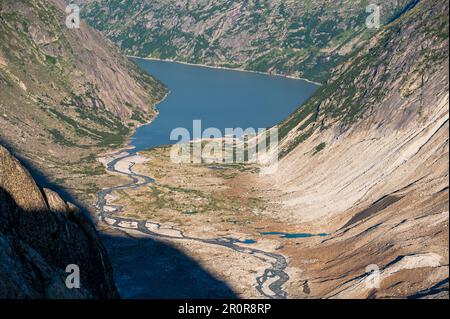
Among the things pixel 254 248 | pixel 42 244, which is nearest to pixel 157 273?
pixel 254 248

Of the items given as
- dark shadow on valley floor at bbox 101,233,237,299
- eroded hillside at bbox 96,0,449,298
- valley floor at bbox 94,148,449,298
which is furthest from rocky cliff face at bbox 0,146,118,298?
eroded hillside at bbox 96,0,449,298

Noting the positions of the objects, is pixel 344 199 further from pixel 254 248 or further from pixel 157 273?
pixel 157 273

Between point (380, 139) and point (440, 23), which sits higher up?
point (440, 23)

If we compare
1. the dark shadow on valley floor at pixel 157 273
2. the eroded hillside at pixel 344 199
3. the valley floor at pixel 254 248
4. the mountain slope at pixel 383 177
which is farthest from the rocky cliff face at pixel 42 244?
the mountain slope at pixel 383 177

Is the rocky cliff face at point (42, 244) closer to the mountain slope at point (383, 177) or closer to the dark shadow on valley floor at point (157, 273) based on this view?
the dark shadow on valley floor at point (157, 273)

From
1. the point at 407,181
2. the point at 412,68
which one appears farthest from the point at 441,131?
the point at 412,68

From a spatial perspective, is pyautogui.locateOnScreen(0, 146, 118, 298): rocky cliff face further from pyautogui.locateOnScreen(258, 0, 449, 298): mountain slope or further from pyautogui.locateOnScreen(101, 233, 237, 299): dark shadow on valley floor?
pyautogui.locateOnScreen(258, 0, 449, 298): mountain slope

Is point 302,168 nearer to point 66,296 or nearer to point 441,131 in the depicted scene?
point 441,131
